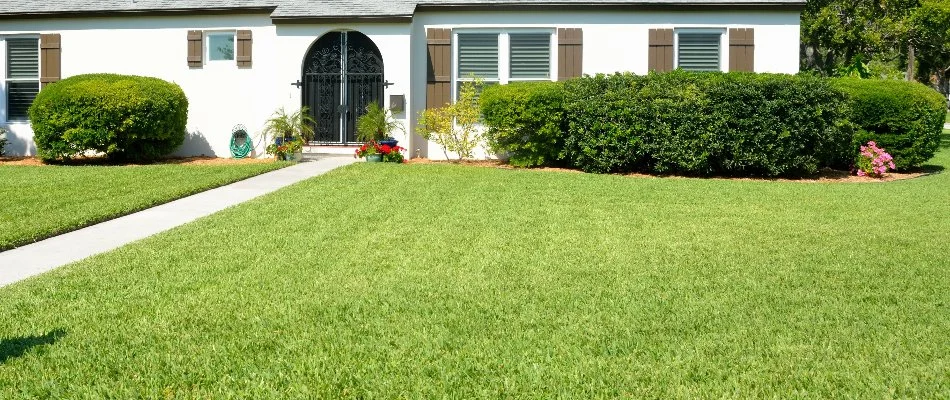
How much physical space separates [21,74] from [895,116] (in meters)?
17.7

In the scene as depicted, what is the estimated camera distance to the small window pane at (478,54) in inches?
688

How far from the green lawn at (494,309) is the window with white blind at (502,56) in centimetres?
843

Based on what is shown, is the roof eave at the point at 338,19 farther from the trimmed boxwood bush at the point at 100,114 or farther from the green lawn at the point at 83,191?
the green lawn at the point at 83,191

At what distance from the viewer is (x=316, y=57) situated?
1755cm

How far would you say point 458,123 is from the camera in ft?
55.6

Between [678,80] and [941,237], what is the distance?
23.0 feet

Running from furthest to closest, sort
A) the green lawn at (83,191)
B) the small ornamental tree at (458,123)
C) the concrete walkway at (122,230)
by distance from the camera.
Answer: the small ornamental tree at (458,123) < the green lawn at (83,191) < the concrete walkway at (122,230)

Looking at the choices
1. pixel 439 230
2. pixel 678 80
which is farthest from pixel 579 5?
pixel 439 230

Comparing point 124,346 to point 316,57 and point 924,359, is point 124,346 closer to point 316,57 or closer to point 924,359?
point 924,359

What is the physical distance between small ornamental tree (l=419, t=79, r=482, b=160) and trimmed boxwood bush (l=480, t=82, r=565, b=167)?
1063 millimetres

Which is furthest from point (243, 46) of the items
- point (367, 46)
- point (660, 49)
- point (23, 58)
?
point (660, 49)

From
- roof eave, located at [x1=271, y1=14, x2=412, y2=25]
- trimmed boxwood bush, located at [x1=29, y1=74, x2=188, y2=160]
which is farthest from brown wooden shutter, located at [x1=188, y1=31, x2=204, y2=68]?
roof eave, located at [x1=271, y1=14, x2=412, y2=25]

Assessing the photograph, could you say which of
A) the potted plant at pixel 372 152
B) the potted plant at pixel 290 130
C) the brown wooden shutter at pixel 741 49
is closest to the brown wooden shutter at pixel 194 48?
the potted plant at pixel 290 130

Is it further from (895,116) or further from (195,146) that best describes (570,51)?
(195,146)
